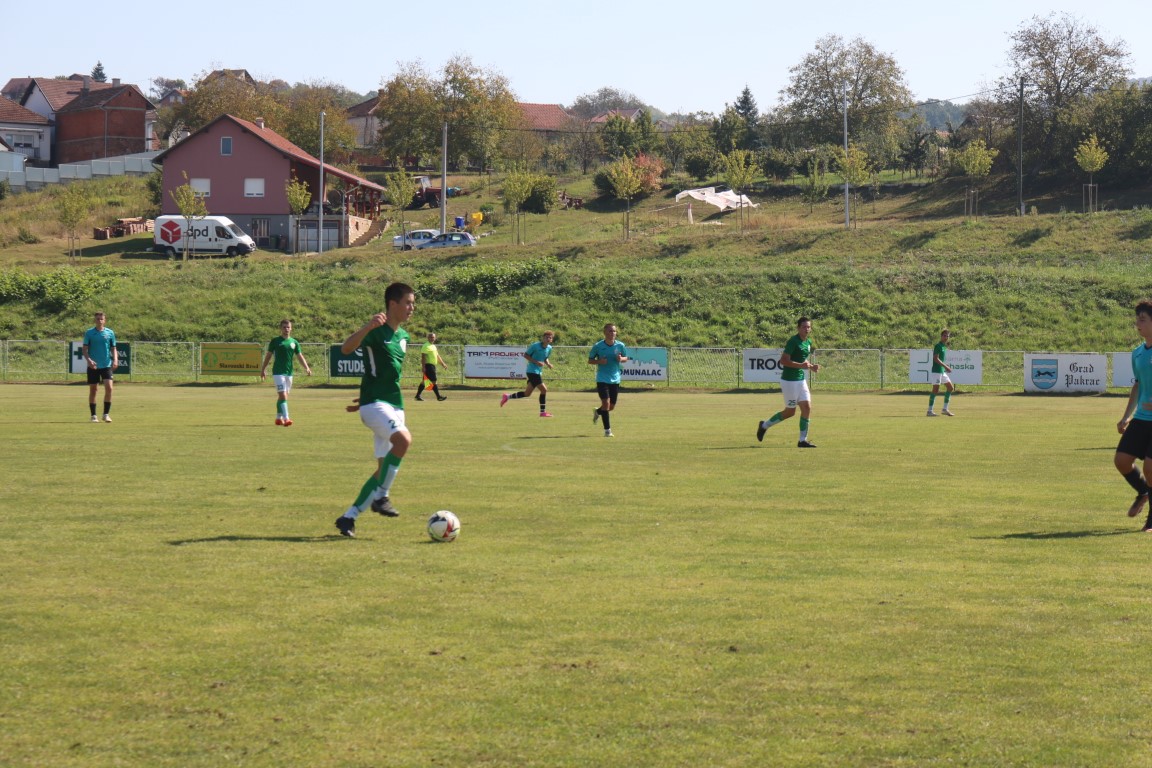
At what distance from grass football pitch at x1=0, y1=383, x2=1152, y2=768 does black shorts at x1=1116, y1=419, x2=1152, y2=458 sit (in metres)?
0.83

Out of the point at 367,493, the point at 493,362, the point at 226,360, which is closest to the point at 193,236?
the point at 226,360

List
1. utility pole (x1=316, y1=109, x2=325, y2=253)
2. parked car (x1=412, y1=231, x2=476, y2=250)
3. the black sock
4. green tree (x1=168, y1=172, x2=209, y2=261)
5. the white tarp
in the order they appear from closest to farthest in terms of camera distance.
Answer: the black sock, green tree (x1=168, y1=172, x2=209, y2=261), parked car (x1=412, y1=231, x2=476, y2=250), utility pole (x1=316, y1=109, x2=325, y2=253), the white tarp

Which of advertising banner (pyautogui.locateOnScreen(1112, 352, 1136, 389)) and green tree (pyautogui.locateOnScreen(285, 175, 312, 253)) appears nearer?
advertising banner (pyautogui.locateOnScreen(1112, 352, 1136, 389))

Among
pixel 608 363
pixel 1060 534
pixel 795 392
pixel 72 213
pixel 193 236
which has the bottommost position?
pixel 1060 534

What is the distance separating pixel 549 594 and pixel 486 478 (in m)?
7.54

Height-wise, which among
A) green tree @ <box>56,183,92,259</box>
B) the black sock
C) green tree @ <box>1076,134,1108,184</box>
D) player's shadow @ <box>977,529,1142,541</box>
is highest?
green tree @ <box>1076,134,1108,184</box>

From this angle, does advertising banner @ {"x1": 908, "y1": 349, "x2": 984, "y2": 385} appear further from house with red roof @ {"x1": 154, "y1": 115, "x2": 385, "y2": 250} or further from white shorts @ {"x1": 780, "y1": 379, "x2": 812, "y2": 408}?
house with red roof @ {"x1": 154, "y1": 115, "x2": 385, "y2": 250}

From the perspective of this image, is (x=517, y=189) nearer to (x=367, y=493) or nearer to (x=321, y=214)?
(x=321, y=214)

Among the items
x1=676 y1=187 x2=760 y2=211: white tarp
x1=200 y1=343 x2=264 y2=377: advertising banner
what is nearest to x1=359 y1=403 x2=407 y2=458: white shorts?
x1=200 y1=343 x2=264 y2=377: advertising banner

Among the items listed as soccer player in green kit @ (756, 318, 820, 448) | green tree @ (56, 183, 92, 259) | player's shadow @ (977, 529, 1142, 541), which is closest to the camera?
player's shadow @ (977, 529, 1142, 541)

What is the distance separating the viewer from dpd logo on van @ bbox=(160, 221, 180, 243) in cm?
7575

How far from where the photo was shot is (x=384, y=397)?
11602 millimetres

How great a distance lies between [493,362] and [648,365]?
605 cm

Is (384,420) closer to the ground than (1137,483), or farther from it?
farther from it
